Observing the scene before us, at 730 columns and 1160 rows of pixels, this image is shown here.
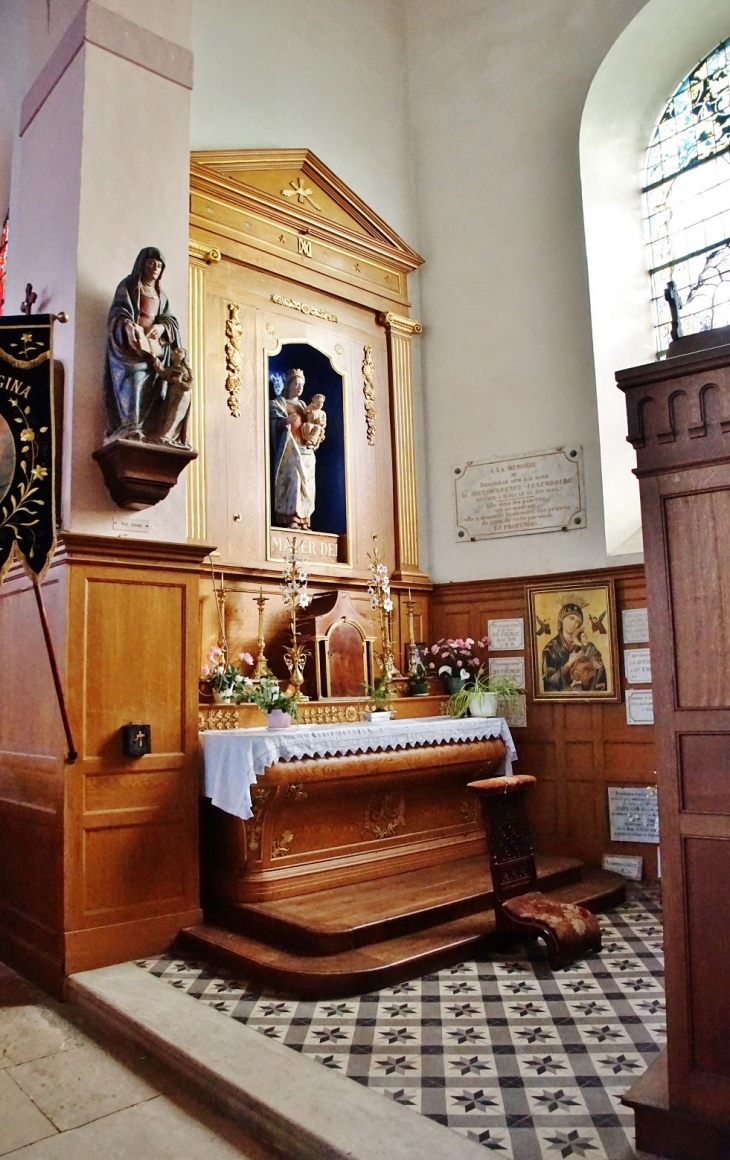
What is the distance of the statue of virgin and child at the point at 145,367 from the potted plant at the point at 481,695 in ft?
11.0

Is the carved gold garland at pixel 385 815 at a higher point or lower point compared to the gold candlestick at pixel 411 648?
lower

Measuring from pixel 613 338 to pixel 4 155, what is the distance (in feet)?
18.4

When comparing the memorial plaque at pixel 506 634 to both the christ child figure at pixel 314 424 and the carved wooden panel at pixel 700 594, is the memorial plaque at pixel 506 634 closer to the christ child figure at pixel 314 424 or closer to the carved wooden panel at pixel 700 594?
the christ child figure at pixel 314 424

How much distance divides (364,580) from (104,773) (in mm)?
3477

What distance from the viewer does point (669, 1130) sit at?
8.66 ft

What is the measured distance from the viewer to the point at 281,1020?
3.93m

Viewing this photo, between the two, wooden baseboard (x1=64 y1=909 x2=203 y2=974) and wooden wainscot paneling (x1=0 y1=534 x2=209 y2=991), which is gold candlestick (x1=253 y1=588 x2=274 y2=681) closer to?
wooden wainscot paneling (x1=0 y1=534 x2=209 y2=991)

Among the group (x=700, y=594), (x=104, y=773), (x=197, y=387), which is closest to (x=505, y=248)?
(x=197, y=387)

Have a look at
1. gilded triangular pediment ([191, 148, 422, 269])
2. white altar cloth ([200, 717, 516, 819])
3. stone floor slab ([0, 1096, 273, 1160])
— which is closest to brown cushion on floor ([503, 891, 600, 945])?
white altar cloth ([200, 717, 516, 819])

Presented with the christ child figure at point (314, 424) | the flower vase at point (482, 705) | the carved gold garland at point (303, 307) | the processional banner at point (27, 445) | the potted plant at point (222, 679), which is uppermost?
the carved gold garland at point (303, 307)

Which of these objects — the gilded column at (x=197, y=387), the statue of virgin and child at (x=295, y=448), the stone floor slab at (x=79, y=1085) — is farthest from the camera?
the statue of virgin and child at (x=295, y=448)

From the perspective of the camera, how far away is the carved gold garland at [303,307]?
7.76m

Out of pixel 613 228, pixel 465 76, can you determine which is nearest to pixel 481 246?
pixel 613 228

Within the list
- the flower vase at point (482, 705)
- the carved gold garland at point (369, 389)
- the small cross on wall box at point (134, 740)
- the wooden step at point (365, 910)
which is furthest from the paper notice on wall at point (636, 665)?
the small cross on wall box at point (134, 740)
